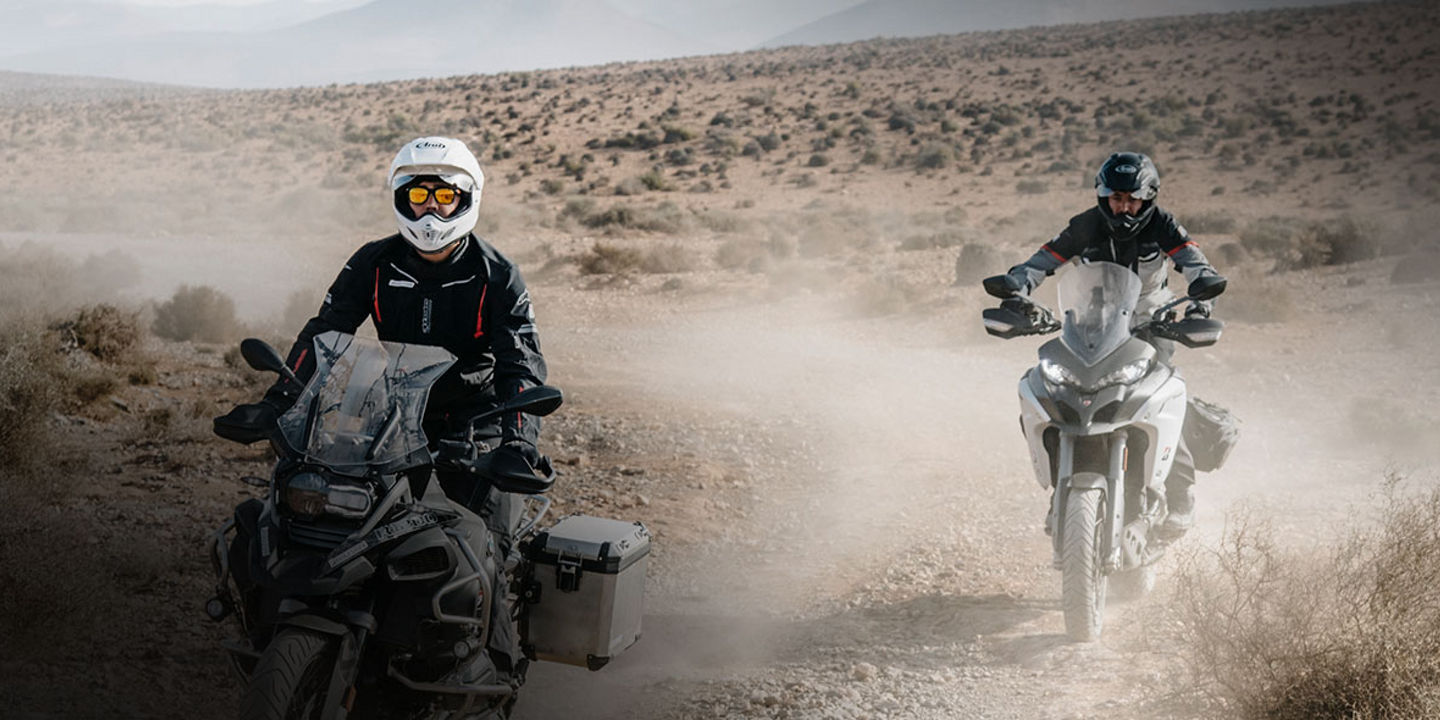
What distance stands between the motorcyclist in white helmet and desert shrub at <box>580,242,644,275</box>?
52.0 ft

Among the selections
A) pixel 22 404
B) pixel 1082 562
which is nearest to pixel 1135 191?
pixel 1082 562

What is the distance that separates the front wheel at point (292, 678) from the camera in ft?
11.0

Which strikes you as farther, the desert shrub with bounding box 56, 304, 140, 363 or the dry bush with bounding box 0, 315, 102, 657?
the desert shrub with bounding box 56, 304, 140, 363

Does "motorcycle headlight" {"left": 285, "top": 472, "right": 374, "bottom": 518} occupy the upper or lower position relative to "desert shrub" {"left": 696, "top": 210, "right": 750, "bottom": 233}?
lower

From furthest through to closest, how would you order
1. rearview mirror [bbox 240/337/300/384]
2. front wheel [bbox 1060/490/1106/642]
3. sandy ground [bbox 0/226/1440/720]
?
front wheel [bbox 1060/490/1106/642] < sandy ground [bbox 0/226/1440/720] < rearview mirror [bbox 240/337/300/384]

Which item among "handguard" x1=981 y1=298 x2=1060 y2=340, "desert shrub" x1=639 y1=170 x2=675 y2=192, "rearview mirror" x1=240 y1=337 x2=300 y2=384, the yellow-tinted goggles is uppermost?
"desert shrub" x1=639 y1=170 x2=675 y2=192

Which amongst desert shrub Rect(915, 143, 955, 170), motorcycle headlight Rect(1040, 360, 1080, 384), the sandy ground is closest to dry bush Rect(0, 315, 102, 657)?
the sandy ground

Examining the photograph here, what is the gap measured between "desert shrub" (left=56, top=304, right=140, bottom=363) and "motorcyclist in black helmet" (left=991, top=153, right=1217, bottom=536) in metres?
10.2

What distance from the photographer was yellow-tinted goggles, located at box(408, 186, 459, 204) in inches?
173

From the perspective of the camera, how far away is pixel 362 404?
12.1 feet

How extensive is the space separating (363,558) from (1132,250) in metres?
4.30

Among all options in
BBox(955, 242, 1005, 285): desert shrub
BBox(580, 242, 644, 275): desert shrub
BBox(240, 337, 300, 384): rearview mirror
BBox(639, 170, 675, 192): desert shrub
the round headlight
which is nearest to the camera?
the round headlight

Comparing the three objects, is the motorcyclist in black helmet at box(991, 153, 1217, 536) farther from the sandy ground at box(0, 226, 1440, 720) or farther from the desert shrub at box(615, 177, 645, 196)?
the desert shrub at box(615, 177, 645, 196)

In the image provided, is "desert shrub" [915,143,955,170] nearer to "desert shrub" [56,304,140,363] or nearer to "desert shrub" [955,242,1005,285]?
"desert shrub" [955,242,1005,285]
